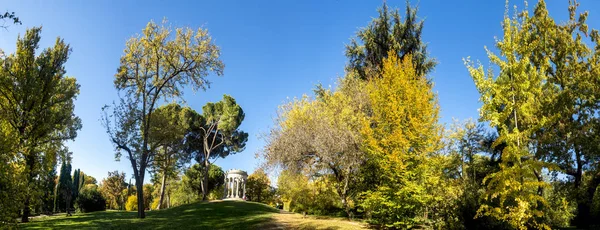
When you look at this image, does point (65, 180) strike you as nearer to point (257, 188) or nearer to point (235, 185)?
point (235, 185)

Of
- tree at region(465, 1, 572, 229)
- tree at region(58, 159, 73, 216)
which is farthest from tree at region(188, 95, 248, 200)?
tree at region(465, 1, 572, 229)

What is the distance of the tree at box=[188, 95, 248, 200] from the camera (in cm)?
4594

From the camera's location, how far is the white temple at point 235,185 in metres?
37.6

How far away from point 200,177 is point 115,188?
1759 cm

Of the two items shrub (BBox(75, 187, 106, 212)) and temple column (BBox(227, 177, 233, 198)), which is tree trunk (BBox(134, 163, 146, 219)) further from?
shrub (BBox(75, 187, 106, 212))

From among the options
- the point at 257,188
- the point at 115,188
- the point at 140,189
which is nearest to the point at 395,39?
the point at 140,189

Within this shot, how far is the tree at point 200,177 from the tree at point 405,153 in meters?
37.5

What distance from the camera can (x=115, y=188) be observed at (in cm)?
5528

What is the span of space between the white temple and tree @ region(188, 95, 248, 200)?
634 cm

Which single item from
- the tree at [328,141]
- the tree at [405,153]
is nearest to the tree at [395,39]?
the tree at [328,141]

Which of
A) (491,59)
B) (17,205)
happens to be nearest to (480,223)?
(491,59)

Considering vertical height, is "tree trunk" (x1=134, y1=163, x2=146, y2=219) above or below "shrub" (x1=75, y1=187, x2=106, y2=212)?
above

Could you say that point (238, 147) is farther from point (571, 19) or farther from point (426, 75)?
point (571, 19)

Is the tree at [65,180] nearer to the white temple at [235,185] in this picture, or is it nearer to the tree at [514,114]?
the white temple at [235,185]
